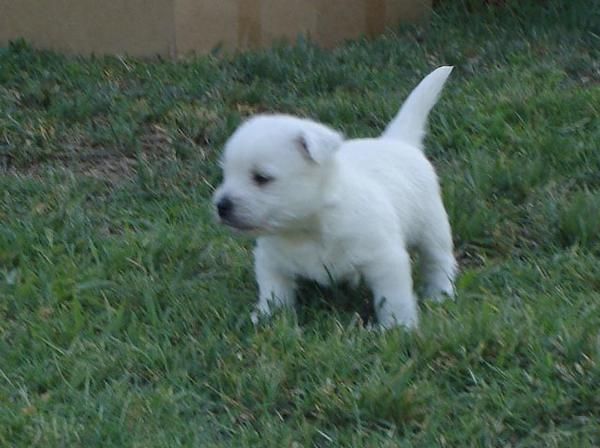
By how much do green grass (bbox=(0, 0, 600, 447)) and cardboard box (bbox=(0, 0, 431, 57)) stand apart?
0.23 metres

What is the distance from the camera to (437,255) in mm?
4812

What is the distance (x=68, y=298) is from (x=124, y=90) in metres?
2.75

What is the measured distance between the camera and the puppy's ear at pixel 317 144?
414 cm

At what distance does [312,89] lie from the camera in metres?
7.25

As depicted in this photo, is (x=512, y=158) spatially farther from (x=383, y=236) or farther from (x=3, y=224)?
(x=3, y=224)

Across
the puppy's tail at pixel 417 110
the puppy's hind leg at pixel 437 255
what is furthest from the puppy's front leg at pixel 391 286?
the puppy's tail at pixel 417 110

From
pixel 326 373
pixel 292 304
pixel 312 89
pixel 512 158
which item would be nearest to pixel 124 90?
pixel 312 89

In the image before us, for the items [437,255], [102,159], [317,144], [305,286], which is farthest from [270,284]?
[102,159]

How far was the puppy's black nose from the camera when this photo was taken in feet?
13.5

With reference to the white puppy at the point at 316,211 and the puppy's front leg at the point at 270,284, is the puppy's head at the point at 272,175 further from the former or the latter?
the puppy's front leg at the point at 270,284

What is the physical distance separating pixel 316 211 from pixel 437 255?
2.42 ft

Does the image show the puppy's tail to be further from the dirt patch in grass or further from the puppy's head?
the dirt patch in grass

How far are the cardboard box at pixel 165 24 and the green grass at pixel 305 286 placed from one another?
23cm

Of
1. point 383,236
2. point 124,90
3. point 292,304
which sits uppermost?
point 383,236
